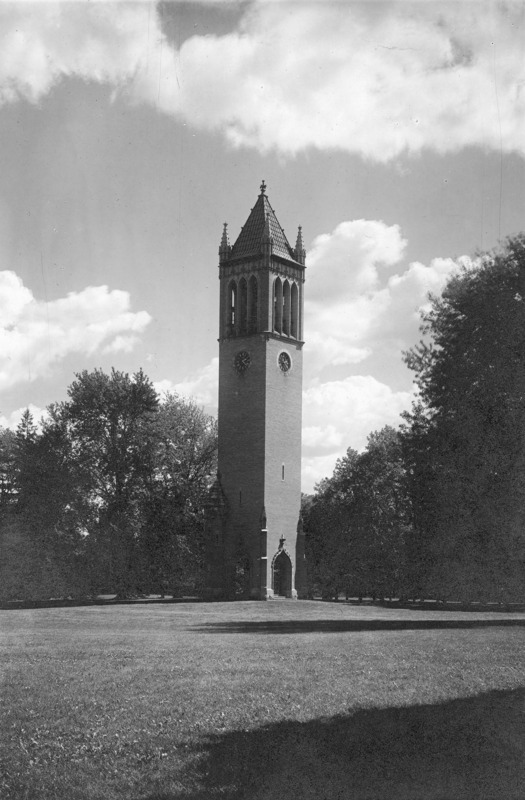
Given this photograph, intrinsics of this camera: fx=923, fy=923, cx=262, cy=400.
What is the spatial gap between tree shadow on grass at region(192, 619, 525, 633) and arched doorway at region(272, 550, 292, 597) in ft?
67.3

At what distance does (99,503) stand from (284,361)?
14.7 m

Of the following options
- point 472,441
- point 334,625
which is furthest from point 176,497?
point 472,441

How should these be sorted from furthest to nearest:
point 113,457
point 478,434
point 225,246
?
point 225,246
point 113,457
point 478,434

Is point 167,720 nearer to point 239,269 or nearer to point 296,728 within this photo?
point 296,728

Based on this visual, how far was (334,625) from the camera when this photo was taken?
32.3m

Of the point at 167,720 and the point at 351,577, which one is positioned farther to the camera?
the point at 351,577

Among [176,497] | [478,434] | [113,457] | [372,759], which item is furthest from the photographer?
[176,497]

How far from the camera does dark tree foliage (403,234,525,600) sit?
23.4 meters

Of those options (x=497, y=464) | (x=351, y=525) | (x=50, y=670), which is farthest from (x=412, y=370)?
(x=351, y=525)

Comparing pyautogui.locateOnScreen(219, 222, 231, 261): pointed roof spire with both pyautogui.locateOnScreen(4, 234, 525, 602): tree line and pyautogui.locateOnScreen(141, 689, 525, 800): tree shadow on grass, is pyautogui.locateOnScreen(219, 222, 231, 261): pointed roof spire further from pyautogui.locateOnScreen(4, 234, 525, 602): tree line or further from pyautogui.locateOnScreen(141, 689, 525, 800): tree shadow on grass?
pyautogui.locateOnScreen(141, 689, 525, 800): tree shadow on grass

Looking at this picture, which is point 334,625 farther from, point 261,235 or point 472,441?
point 261,235

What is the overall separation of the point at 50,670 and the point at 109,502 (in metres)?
39.0

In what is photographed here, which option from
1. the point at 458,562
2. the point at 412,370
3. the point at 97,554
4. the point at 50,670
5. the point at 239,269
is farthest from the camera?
the point at 239,269

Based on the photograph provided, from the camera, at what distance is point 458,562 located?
25.9 metres
